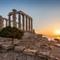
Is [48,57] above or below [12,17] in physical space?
below

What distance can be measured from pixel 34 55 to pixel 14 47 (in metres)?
1.19

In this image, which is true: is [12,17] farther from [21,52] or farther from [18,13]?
[21,52]

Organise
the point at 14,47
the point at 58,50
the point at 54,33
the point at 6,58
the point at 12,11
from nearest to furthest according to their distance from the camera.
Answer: the point at 6,58, the point at 14,47, the point at 58,50, the point at 54,33, the point at 12,11

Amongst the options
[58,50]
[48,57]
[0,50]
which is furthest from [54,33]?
[0,50]

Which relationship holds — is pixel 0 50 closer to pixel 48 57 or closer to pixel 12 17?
pixel 48 57

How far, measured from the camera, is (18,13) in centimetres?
1488

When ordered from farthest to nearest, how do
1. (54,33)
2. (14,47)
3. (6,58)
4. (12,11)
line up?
(12,11) < (54,33) < (14,47) < (6,58)

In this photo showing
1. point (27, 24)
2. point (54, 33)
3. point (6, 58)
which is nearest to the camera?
point (6, 58)

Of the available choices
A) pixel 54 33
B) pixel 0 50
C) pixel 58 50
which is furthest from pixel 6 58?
pixel 54 33

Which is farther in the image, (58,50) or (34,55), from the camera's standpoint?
(58,50)

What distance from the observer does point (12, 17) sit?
49.8ft

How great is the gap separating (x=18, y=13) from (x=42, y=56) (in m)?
8.37

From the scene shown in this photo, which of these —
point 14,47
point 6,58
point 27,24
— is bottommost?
point 6,58

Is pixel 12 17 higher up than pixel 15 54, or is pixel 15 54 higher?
pixel 12 17
